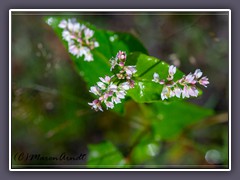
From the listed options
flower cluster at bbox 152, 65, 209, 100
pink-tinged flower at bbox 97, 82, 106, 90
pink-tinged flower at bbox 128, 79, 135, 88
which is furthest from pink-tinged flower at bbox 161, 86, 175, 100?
pink-tinged flower at bbox 97, 82, 106, 90

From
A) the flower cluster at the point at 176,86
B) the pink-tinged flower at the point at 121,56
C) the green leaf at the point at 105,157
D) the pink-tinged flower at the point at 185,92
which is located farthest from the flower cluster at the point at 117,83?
Answer: the green leaf at the point at 105,157

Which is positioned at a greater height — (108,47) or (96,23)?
(96,23)

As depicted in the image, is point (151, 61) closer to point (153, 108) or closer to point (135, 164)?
point (153, 108)

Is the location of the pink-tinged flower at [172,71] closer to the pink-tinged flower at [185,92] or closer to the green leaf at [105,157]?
the pink-tinged flower at [185,92]

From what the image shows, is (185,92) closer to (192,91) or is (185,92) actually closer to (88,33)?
(192,91)

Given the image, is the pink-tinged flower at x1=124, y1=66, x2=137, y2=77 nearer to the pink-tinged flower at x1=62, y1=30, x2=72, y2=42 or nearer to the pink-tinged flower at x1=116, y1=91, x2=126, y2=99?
the pink-tinged flower at x1=116, y1=91, x2=126, y2=99
